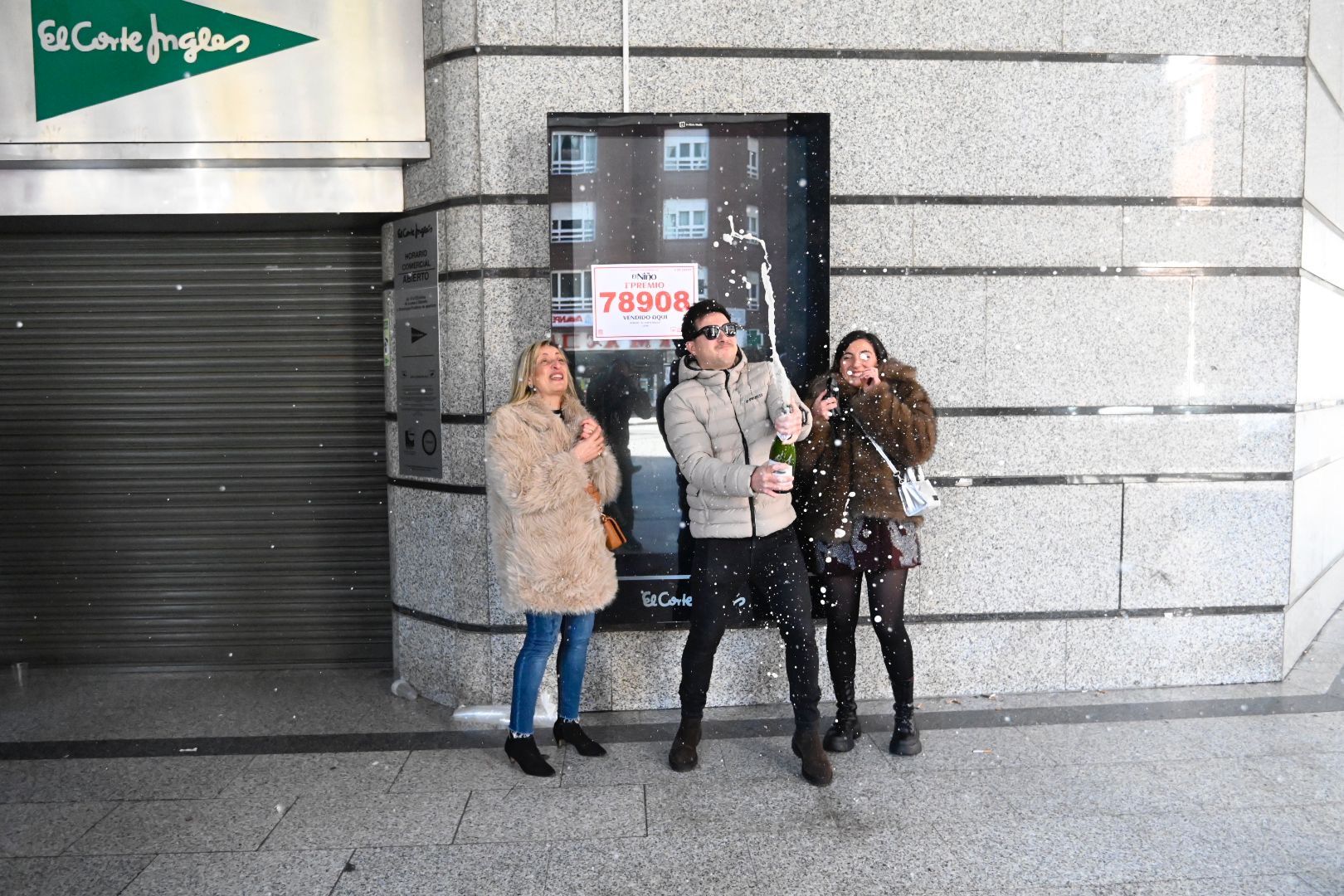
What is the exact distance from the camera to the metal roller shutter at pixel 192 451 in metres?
6.29

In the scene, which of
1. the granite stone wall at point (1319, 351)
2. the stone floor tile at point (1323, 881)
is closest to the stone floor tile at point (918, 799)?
the stone floor tile at point (1323, 881)

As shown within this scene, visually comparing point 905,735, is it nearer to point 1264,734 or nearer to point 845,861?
point 845,861

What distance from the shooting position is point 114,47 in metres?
5.52

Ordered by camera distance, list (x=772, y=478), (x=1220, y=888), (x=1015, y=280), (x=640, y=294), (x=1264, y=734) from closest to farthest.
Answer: (x=1220, y=888)
(x=772, y=478)
(x=1264, y=734)
(x=640, y=294)
(x=1015, y=280)

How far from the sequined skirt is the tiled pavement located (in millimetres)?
849

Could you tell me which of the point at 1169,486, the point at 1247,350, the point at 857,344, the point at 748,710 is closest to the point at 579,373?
the point at 857,344

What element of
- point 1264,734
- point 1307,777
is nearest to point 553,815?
point 1307,777

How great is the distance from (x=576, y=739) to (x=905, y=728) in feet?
4.79

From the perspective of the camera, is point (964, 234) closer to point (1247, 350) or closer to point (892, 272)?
point (892, 272)

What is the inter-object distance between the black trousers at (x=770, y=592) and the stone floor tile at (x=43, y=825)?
2484 millimetres

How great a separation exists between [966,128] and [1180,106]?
1124 mm

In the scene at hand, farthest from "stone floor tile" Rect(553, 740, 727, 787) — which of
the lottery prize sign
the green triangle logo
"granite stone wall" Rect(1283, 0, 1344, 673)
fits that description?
the green triangle logo

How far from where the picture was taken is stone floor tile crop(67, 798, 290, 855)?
390cm

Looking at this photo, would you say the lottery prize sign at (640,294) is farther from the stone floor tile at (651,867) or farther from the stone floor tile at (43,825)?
the stone floor tile at (43,825)
